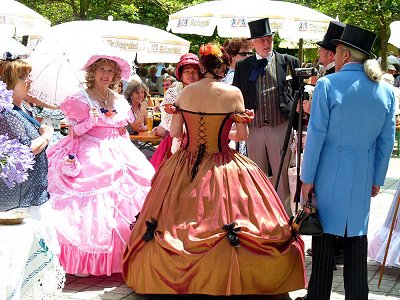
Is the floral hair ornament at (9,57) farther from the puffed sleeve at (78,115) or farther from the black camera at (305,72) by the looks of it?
the black camera at (305,72)

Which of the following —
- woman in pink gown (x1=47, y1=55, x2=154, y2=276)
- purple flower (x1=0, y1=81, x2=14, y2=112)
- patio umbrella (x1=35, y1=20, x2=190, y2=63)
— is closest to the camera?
purple flower (x1=0, y1=81, x2=14, y2=112)

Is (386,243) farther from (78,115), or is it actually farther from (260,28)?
(78,115)

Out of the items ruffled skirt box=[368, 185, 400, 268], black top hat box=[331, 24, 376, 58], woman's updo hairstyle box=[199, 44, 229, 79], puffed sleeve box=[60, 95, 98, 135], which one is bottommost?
ruffled skirt box=[368, 185, 400, 268]

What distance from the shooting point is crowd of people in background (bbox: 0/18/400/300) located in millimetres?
5234

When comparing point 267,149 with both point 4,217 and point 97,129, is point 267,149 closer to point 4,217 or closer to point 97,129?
point 97,129

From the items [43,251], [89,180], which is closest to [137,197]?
[89,180]

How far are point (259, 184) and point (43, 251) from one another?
183 cm

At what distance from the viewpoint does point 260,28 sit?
786 centimetres

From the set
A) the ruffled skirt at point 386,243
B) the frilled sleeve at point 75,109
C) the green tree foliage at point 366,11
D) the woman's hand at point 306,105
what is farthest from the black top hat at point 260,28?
the green tree foliage at point 366,11

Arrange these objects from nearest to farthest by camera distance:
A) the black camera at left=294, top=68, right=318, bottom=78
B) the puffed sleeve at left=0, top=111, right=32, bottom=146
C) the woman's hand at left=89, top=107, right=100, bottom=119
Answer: the puffed sleeve at left=0, top=111, right=32, bottom=146 < the black camera at left=294, top=68, right=318, bottom=78 < the woman's hand at left=89, top=107, right=100, bottom=119

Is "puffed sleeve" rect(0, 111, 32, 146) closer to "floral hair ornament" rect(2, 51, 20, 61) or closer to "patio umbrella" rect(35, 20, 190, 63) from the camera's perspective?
"floral hair ornament" rect(2, 51, 20, 61)

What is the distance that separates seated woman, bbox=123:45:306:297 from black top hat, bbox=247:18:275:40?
66.3 inches

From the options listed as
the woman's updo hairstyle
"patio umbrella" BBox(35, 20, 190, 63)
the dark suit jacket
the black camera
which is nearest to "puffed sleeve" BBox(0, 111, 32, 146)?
the woman's updo hairstyle

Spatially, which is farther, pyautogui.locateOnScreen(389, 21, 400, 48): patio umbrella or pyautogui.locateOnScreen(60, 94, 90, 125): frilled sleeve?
pyautogui.locateOnScreen(389, 21, 400, 48): patio umbrella
